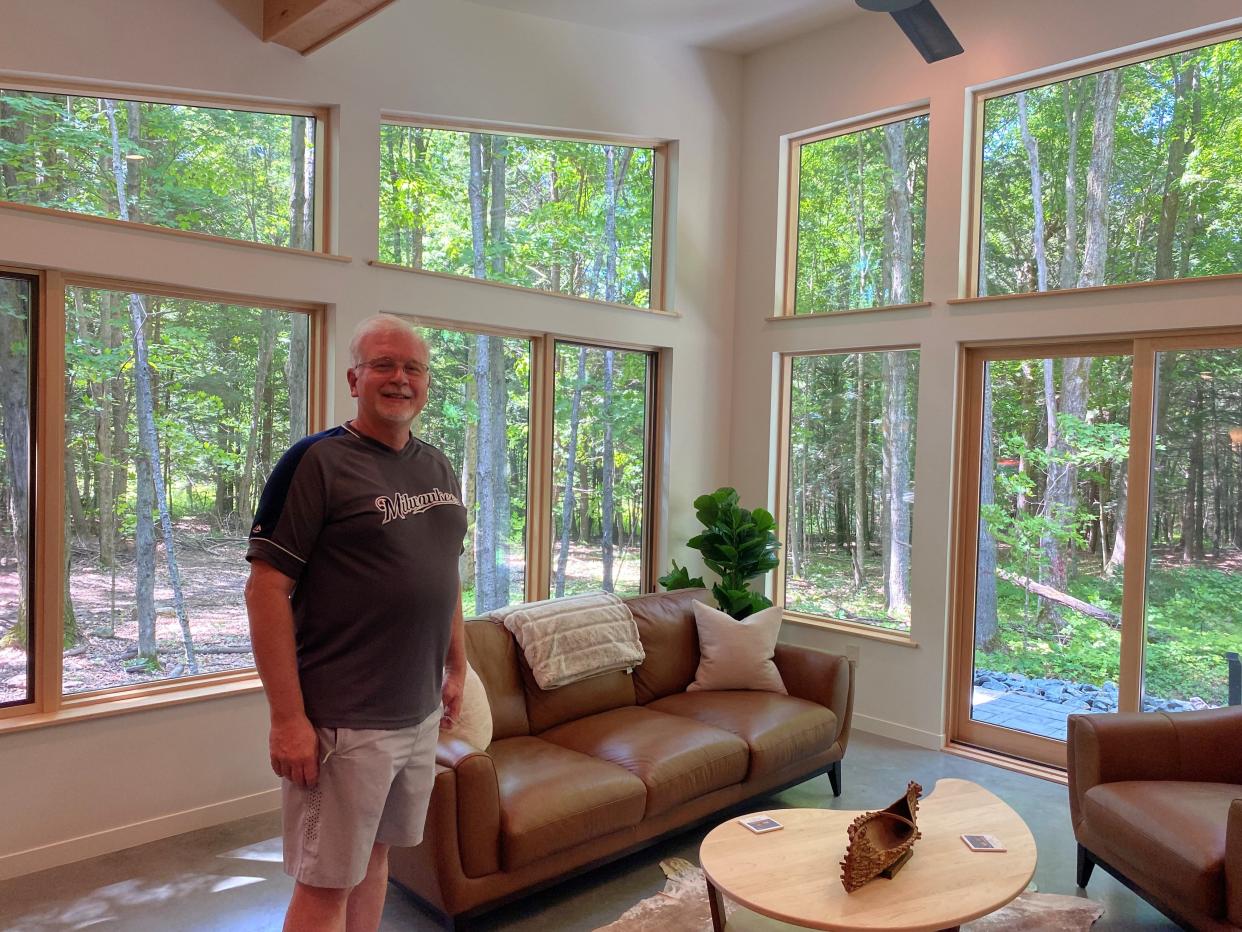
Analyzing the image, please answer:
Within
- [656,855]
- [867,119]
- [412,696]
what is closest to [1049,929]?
[656,855]

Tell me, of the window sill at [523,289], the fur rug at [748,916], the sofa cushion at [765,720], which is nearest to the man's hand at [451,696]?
the fur rug at [748,916]

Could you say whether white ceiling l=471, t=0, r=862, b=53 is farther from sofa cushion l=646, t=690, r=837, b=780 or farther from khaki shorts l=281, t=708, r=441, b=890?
khaki shorts l=281, t=708, r=441, b=890

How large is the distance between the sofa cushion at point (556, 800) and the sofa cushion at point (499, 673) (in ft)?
0.61

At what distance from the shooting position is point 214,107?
352cm

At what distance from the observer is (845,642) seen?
4.95 metres

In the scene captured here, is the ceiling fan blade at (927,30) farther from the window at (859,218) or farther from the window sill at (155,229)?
the window sill at (155,229)

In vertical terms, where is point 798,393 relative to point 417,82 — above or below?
below

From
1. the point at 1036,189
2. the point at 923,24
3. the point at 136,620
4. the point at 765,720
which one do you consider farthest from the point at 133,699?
the point at 1036,189

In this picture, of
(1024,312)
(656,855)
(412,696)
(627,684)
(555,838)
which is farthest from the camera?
(1024,312)

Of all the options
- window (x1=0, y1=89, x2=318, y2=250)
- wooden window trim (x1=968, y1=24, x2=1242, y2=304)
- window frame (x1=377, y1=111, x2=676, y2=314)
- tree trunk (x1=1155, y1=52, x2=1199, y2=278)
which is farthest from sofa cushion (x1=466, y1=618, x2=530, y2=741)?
tree trunk (x1=1155, y1=52, x2=1199, y2=278)

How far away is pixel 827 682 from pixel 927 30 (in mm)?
2553

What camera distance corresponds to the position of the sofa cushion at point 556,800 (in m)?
2.65

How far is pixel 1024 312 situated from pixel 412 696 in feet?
11.7

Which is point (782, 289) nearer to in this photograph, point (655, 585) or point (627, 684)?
point (655, 585)
